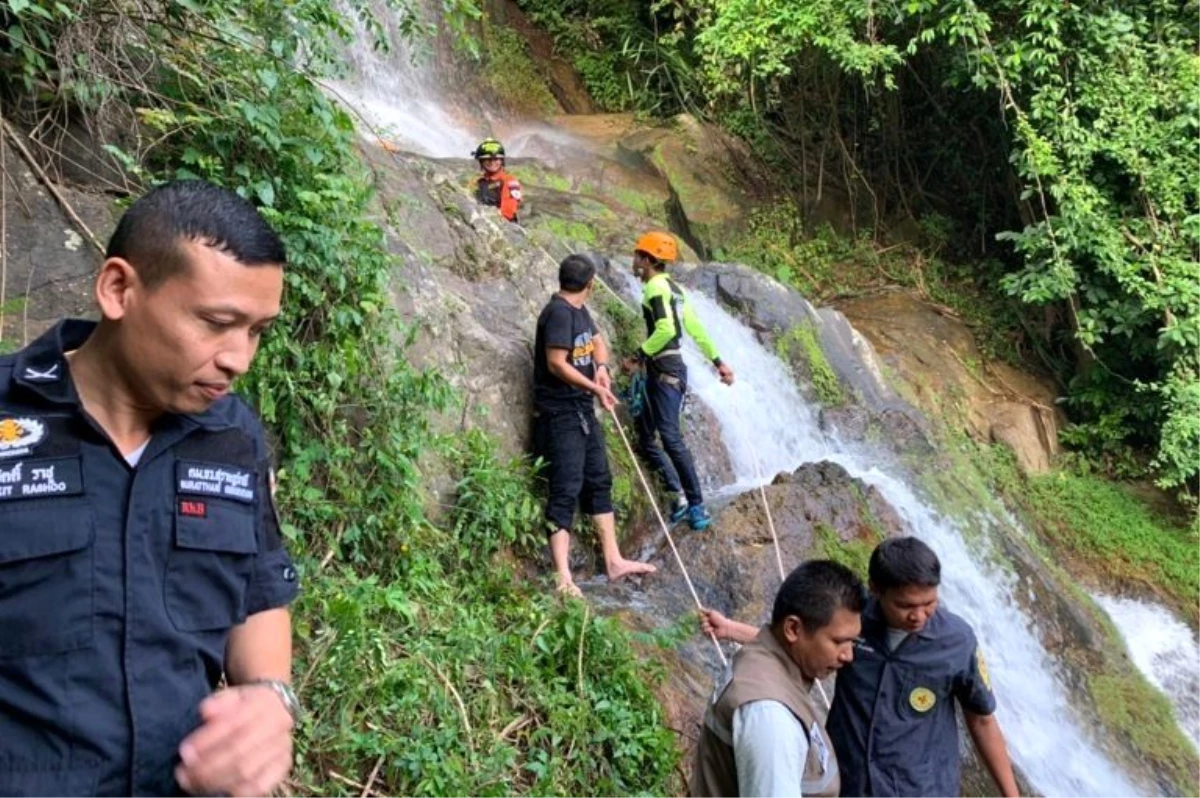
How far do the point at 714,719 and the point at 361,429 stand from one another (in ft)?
8.97

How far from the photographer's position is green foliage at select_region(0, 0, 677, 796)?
358 centimetres

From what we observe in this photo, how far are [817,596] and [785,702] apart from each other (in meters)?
0.39

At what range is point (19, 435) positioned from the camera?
1.41 m

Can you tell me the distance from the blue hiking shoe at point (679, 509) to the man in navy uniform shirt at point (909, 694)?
3.30 meters

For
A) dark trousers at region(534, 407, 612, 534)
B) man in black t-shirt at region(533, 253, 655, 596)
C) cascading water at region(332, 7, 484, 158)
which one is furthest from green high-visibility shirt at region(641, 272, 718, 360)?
cascading water at region(332, 7, 484, 158)

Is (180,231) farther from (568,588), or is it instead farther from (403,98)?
(403,98)

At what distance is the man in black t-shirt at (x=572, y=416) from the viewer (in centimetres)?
566

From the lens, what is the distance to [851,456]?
8.73 metres

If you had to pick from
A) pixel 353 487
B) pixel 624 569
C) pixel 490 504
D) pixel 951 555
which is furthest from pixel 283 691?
pixel 951 555

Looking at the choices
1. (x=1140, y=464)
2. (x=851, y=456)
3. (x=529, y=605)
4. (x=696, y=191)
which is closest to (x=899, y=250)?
(x=696, y=191)

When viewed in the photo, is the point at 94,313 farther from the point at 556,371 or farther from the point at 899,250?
the point at 899,250

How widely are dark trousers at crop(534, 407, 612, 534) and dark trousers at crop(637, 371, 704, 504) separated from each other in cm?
69

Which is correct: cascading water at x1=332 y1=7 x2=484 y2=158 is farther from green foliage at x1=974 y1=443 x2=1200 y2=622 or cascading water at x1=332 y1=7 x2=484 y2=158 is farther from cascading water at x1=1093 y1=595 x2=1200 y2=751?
cascading water at x1=1093 y1=595 x2=1200 y2=751

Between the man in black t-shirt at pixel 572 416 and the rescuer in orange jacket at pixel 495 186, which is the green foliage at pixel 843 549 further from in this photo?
the rescuer in orange jacket at pixel 495 186
